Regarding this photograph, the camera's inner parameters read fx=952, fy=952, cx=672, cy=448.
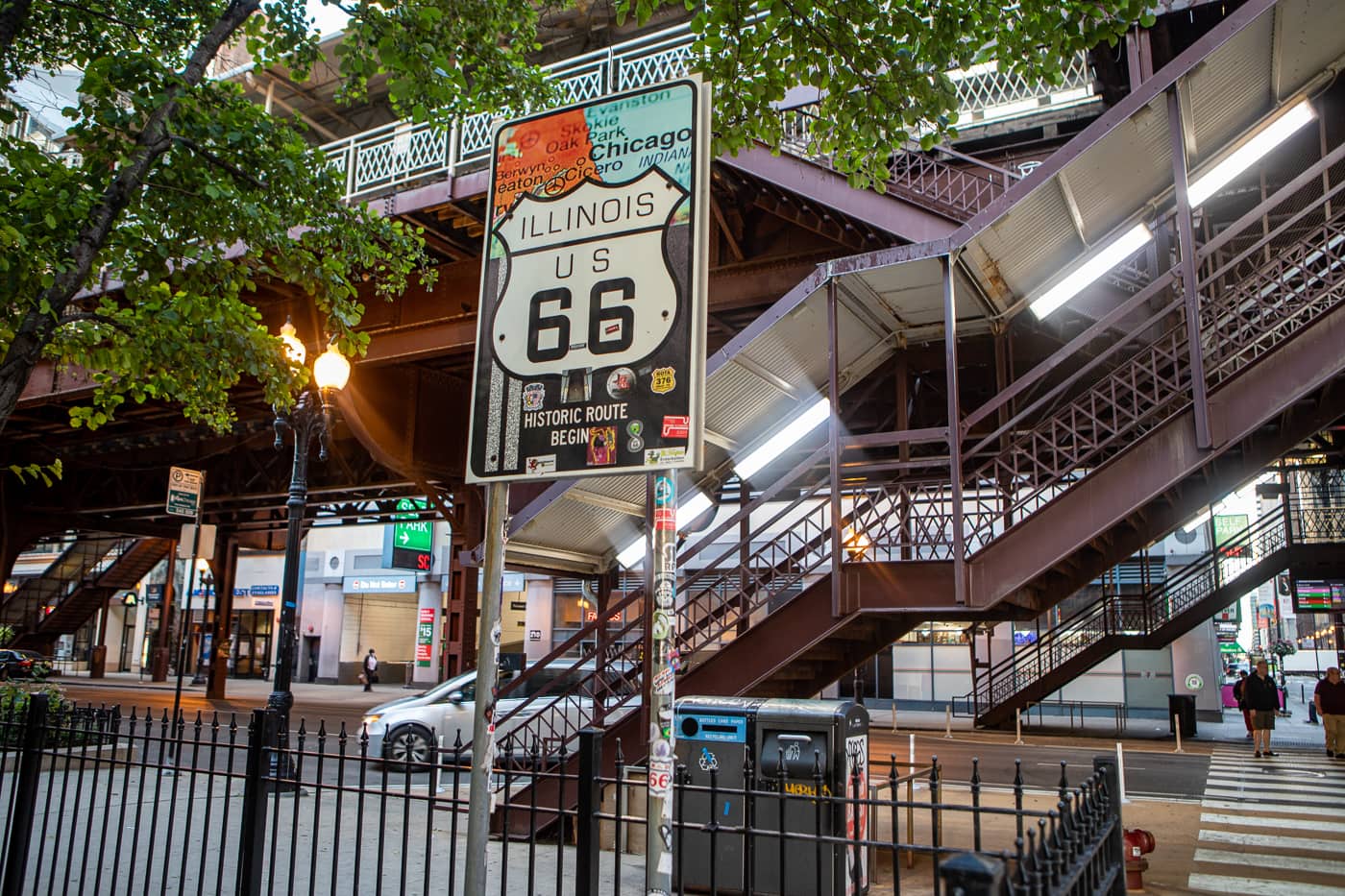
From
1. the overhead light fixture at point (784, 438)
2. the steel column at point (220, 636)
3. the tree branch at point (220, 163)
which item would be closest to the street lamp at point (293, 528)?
the tree branch at point (220, 163)

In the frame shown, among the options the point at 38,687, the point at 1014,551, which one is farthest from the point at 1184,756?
the point at 38,687

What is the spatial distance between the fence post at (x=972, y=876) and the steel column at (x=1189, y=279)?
737 cm

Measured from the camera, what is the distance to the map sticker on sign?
3.92 meters

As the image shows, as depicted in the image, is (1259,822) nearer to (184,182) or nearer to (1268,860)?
(1268,860)

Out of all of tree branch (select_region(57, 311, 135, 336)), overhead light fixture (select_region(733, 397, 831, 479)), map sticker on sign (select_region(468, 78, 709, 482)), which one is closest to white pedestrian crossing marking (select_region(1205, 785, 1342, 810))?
overhead light fixture (select_region(733, 397, 831, 479))

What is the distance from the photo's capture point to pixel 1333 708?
17.1 m

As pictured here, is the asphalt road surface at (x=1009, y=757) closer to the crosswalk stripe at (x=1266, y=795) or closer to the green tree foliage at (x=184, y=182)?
the crosswalk stripe at (x=1266, y=795)

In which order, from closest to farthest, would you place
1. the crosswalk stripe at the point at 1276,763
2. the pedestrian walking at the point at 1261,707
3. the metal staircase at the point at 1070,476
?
the metal staircase at the point at 1070,476, the crosswalk stripe at the point at 1276,763, the pedestrian walking at the point at 1261,707

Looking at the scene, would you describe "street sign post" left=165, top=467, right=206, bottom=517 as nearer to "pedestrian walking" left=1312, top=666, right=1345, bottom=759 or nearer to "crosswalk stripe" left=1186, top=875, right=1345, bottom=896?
"crosswalk stripe" left=1186, top=875, right=1345, bottom=896

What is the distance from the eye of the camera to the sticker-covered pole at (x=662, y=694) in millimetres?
3604

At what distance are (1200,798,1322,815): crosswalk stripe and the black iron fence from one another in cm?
222

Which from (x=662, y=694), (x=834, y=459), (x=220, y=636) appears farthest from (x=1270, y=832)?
(x=220, y=636)

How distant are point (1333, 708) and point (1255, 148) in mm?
11198

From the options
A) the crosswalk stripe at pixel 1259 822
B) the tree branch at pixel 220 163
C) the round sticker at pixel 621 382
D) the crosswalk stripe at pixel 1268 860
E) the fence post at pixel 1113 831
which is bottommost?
the crosswalk stripe at pixel 1268 860
